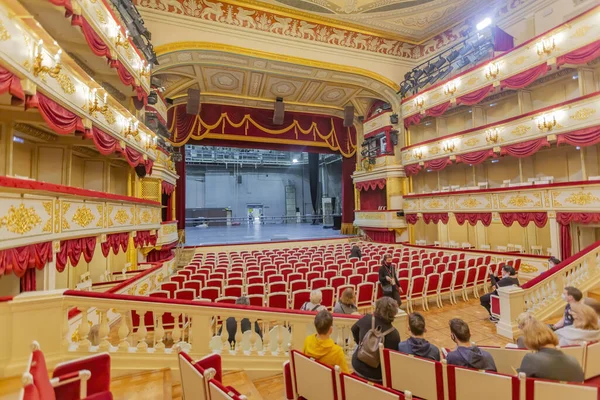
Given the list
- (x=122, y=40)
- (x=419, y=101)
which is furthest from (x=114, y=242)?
(x=419, y=101)

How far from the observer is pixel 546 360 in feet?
5.90

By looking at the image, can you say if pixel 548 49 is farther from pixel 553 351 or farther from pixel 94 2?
pixel 94 2

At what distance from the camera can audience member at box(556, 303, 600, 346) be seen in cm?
253

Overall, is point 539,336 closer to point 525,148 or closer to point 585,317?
point 585,317

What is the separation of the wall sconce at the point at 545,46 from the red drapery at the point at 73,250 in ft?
38.8

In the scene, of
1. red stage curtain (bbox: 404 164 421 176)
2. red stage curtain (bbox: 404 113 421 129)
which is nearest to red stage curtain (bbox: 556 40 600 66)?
red stage curtain (bbox: 404 113 421 129)

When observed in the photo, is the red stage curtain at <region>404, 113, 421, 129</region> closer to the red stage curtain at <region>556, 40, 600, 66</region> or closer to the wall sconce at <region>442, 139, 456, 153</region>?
the wall sconce at <region>442, 139, 456, 153</region>

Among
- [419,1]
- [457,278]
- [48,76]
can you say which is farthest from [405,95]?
[48,76]

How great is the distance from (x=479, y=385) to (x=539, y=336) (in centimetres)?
55

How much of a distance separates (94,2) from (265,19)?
6.82 metres

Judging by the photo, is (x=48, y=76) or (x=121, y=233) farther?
(x=121, y=233)

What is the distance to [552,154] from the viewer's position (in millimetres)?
9570

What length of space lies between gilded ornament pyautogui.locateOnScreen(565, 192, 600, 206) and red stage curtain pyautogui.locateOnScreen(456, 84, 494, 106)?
4304mm

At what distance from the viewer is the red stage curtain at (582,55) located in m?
7.20
